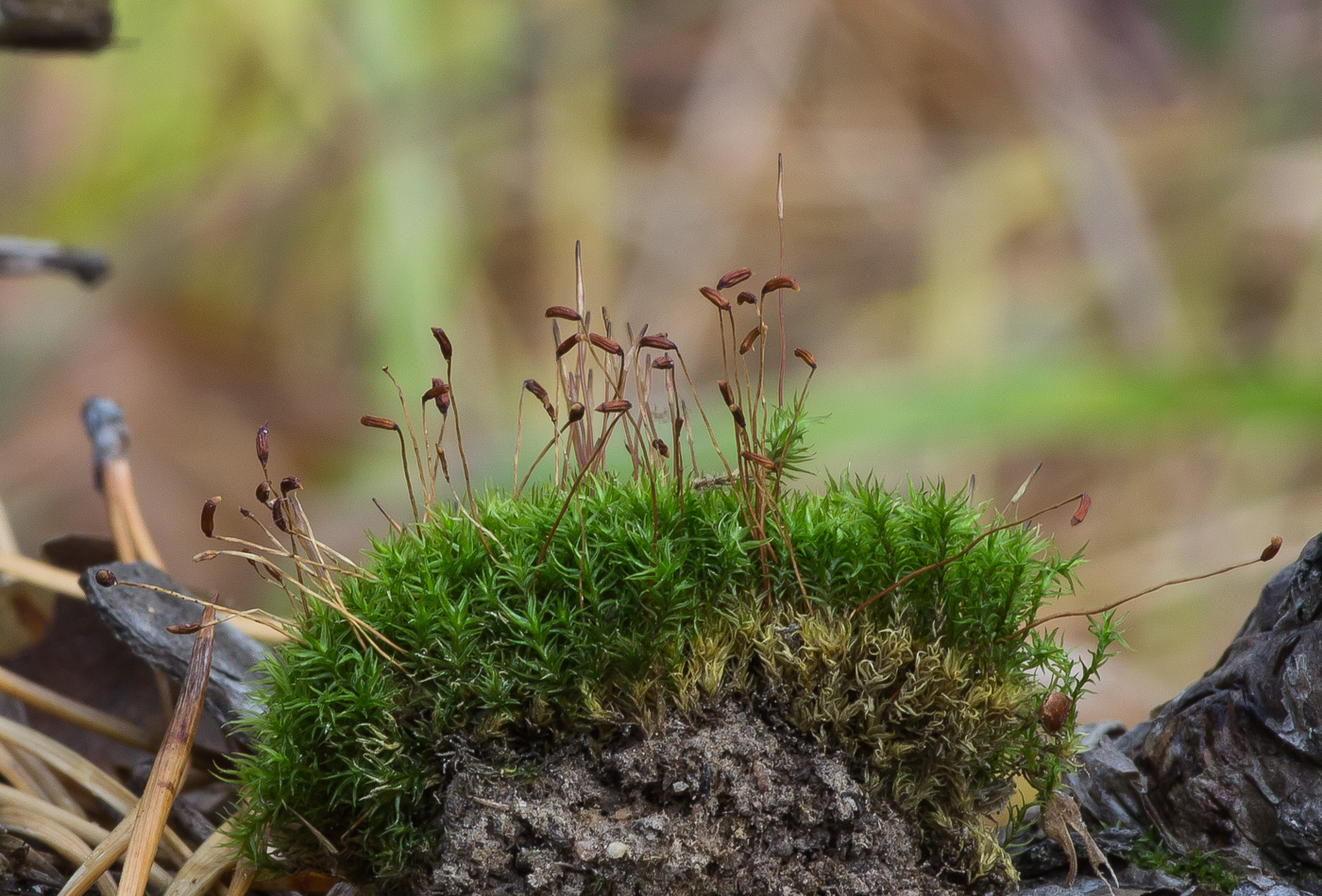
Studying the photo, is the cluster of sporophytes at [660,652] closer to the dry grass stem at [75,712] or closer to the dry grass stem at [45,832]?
the dry grass stem at [45,832]

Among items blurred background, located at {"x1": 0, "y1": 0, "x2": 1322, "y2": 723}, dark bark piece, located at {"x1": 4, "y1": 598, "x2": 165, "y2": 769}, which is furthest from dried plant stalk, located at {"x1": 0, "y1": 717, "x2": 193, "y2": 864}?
blurred background, located at {"x1": 0, "y1": 0, "x2": 1322, "y2": 723}

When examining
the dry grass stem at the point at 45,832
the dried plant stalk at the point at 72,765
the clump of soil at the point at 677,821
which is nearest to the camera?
the clump of soil at the point at 677,821

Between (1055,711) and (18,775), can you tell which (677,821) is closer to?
(1055,711)

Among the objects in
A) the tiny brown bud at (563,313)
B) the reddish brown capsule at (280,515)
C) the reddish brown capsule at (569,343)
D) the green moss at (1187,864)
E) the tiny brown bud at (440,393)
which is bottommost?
the green moss at (1187,864)

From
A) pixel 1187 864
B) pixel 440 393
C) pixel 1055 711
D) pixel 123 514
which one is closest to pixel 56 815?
pixel 123 514

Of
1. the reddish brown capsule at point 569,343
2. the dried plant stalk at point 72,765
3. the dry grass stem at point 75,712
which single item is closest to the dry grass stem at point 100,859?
the dried plant stalk at point 72,765

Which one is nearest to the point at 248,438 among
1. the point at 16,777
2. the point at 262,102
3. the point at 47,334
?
the point at 47,334
